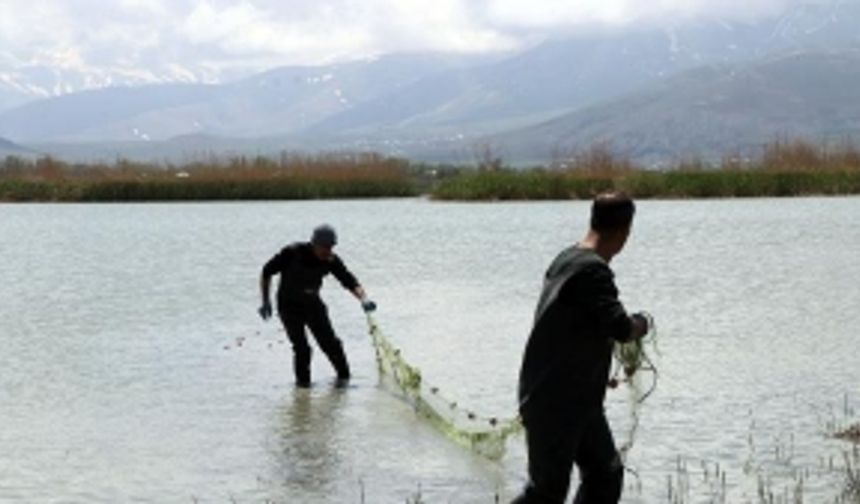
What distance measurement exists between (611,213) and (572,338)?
55cm

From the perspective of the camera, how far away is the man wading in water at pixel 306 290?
13.1 meters

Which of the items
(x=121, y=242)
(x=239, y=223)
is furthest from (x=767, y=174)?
(x=121, y=242)

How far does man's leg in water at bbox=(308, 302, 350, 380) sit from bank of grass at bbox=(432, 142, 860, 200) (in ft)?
122

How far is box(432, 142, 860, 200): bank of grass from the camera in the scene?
5253 centimetres

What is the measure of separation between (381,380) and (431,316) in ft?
20.8

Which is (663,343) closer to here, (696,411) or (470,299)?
(696,411)

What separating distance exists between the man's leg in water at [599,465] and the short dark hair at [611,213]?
2.79 feet

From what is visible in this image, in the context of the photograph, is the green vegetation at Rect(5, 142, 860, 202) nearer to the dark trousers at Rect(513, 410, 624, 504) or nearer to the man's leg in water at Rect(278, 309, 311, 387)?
the man's leg in water at Rect(278, 309, 311, 387)

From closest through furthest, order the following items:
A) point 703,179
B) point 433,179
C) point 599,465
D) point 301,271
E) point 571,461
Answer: point 571,461
point 599,465
point 301,271
point 703,179
point 433,179

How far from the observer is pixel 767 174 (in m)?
52.9

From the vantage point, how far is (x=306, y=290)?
13.6m

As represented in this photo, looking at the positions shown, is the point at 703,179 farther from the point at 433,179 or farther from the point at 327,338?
the point at 327,338

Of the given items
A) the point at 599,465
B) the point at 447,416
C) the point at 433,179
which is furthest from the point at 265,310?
the point at 433,179

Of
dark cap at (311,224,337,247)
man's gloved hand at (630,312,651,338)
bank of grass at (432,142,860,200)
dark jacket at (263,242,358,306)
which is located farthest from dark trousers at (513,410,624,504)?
bank of grass at (432,142,860,200)
